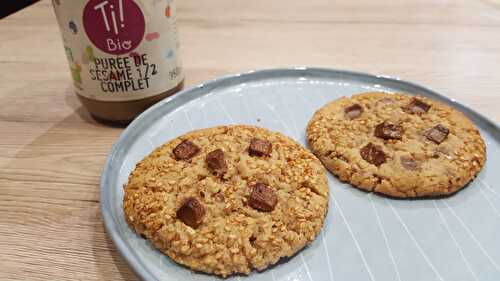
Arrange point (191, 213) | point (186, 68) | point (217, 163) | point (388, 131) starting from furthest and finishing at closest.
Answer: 1. point (186, 68)
2. point (388, 131)
3. point (217, 163)
4. point (191, 213)

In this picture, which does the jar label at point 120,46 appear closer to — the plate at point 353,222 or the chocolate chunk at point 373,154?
the plate at point 353,222

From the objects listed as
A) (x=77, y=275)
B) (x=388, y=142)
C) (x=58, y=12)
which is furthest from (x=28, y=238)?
(x=388, y=142)

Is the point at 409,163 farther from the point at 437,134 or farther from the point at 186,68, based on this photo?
the point at 186,68

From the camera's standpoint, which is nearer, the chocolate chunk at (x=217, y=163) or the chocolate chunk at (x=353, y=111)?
the chocolate chunk at (x=217, y=163)

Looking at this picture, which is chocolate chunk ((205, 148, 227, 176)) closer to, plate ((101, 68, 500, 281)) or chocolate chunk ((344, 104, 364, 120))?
plate ((101, 68, 500, 281))

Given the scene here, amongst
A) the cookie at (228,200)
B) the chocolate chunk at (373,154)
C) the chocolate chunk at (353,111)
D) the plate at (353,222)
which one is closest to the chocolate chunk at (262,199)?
the cookie at (228,200)

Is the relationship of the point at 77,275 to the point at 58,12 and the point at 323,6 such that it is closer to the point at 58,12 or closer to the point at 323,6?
the point at 58,12

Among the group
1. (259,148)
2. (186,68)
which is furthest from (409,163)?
(186,68)

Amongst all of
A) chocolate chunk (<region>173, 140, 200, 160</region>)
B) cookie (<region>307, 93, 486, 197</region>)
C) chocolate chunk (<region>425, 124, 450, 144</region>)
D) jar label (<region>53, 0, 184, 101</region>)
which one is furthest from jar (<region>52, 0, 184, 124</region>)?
chocolate chunk (<region>425, 124, 450, 144</region>)
